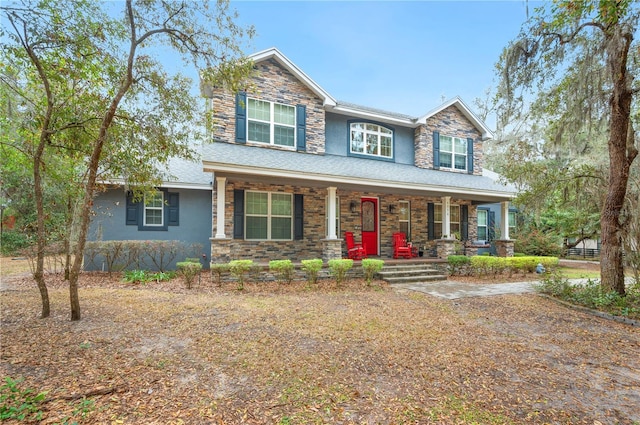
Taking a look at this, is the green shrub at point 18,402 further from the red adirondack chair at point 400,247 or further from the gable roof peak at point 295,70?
the red adirondack chair at point 400,247

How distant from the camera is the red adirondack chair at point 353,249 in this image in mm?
10258

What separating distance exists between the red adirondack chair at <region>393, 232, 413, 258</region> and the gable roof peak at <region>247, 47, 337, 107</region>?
17.6 feet

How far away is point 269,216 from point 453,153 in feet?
27.9

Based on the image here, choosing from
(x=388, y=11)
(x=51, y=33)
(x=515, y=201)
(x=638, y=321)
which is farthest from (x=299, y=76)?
(x=638, y=321)

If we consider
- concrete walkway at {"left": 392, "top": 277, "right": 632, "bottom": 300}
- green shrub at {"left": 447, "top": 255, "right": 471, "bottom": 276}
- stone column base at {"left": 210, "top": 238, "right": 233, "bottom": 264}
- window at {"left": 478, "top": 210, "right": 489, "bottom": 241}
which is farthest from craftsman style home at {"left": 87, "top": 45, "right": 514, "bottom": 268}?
concrete walkway at {"left": 392, "top": 277, "right": 632, "bottom": 300}

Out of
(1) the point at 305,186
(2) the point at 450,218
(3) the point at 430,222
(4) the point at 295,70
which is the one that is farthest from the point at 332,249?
(2) the point at 450,218

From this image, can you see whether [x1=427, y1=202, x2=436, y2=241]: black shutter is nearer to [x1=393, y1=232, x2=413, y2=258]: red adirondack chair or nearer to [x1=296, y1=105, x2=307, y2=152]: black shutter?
[x1=393, y1=232, x2=413, y2=258]: red adirondack chair

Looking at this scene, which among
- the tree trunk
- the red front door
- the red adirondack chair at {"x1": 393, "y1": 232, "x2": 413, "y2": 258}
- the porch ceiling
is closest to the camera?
the tree trunk

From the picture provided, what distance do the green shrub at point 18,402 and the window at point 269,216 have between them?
6927 millimetres

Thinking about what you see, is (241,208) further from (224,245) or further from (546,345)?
(546,345)

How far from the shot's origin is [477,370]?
3422 millimetres

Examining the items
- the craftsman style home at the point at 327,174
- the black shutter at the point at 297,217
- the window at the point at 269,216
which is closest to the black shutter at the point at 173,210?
the craftsman style home at the point at 327,174

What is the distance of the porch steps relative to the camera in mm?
8945

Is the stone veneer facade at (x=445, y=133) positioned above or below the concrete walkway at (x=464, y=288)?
above
